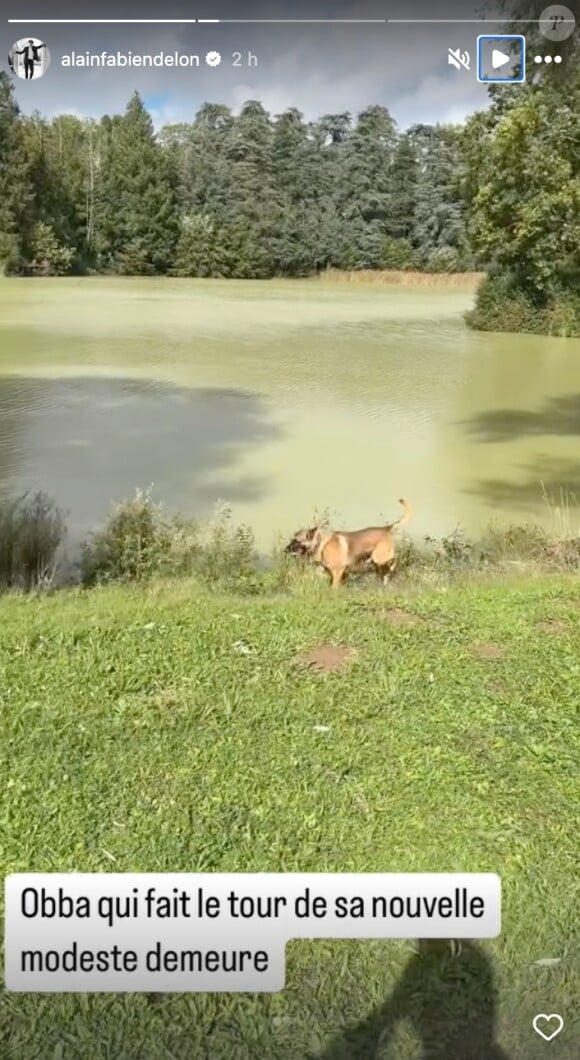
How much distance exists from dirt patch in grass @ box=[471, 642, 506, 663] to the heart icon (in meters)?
1.08

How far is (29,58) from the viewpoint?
1552 mm

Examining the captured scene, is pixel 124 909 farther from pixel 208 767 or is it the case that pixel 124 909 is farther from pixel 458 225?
pixel 458 225

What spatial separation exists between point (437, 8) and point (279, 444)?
1.98 meters

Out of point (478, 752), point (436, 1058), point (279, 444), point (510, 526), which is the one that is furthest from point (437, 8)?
point (510, 526)

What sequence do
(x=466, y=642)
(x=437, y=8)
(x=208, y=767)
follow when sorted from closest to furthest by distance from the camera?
(x=437, y=8), (x=208, y=767), (x=466, y=642)

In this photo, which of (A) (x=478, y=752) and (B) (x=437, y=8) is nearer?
(B) (x=437, y=8)

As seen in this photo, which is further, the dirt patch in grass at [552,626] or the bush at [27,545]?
the bush at [27,545]

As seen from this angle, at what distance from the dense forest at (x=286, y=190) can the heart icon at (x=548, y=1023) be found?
1.73 metres

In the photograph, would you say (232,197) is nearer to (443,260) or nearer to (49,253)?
(49,253)

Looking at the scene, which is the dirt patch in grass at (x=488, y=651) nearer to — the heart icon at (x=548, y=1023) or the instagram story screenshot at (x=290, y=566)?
the instagram story screenshot at (x=290, y=566)

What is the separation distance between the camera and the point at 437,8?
148cm

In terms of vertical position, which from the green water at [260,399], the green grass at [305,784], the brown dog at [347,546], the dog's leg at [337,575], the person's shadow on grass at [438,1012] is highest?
the green water at [260,399]

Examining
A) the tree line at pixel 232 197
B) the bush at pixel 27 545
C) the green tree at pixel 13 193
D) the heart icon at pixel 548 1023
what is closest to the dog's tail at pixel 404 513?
the tree line at pixel 232 197

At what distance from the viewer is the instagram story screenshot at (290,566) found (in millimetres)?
1215
